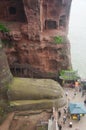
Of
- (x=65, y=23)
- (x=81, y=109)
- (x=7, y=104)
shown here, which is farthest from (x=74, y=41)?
(x=7, y=104)

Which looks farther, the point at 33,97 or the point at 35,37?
the point at 35,37

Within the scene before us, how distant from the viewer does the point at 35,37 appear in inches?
1012

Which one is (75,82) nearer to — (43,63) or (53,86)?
(43,63)

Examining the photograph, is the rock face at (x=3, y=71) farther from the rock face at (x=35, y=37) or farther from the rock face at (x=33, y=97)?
the rock face at (x=35, y=37)

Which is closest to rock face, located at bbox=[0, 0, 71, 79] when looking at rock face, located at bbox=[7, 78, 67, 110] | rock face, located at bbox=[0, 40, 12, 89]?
rock face, located at bbox=[0, 40, 12, 89]

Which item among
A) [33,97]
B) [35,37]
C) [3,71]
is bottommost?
[33,97]

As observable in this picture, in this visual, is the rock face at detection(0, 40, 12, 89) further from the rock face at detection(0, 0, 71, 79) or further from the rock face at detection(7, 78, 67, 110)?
the rock face at detection(0, 0, 71, 79)

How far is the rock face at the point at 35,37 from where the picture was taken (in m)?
25.3

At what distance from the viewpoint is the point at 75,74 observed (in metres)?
26.9

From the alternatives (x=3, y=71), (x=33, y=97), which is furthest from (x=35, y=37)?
(x=33, y=97)

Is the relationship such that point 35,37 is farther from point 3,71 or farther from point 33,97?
point 33,97

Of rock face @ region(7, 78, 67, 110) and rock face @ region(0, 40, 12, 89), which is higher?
rock face @ region(0, 40, 12, 89)

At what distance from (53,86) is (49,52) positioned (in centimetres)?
862

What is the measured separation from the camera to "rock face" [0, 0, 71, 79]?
83.1 feet
